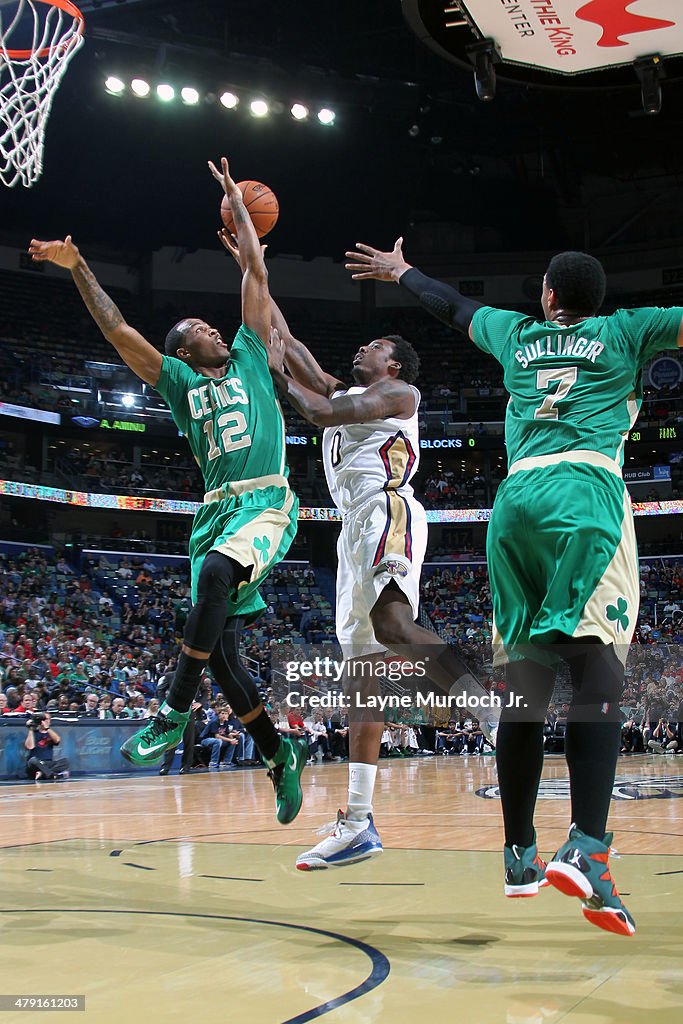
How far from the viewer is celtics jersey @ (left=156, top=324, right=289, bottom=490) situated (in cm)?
548

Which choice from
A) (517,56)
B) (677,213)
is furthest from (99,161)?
(517,56)

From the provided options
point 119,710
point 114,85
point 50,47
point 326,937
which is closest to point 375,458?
point 326,937

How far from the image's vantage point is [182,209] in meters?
31.7

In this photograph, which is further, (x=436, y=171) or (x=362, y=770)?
(x=436, y=171)

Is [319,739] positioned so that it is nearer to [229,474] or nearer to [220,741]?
[220,741]

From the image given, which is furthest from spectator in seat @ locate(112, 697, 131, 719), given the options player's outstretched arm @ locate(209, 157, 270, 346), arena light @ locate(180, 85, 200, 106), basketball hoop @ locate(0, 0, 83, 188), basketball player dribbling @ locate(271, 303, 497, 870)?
arena light @ locate(180, 85, 200, 106)

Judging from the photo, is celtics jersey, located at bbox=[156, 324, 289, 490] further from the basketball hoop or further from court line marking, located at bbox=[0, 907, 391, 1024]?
the basketball hoop

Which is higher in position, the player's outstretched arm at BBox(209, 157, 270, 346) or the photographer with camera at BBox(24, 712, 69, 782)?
the player's outstretched arm at BBox(209, 157, 270, 346)

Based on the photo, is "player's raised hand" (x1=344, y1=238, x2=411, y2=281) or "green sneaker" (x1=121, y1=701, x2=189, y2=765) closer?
"player's raised hand" (x1=344, y1=238, x2=411, y2=281)

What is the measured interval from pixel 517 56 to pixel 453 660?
4.26 meters

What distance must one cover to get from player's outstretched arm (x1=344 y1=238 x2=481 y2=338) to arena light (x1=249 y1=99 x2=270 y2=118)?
21984mm

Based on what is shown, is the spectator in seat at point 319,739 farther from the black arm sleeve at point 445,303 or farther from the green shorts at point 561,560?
the green shorts at point 561,560

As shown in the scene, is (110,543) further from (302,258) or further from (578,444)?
(578,444)

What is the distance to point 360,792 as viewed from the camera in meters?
5.08
